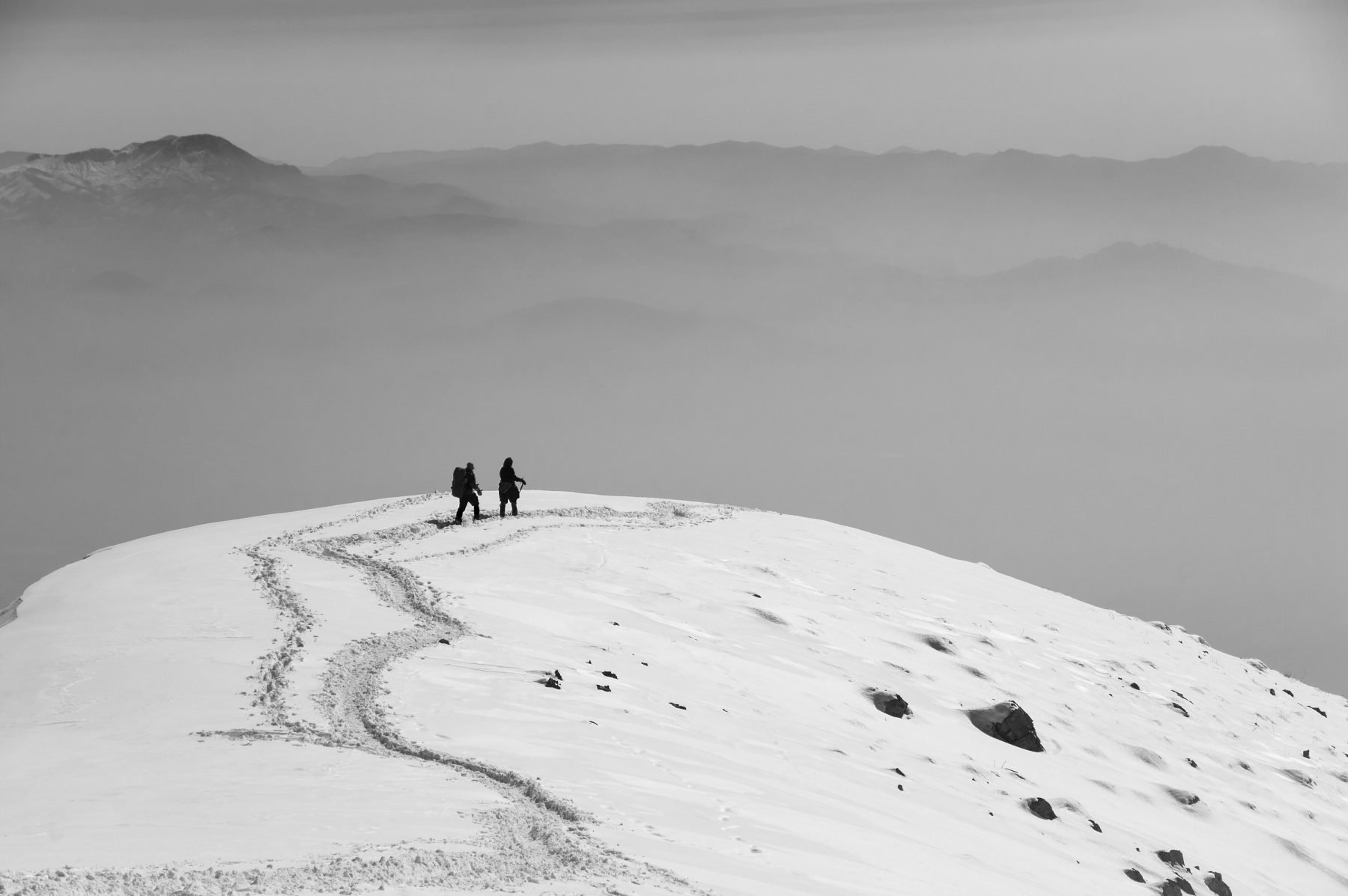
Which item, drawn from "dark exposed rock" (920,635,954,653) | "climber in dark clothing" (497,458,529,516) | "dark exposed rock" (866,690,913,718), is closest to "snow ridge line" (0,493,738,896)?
"dark exposed rock" (866,690,913,718)

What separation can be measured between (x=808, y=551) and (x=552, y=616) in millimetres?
11394

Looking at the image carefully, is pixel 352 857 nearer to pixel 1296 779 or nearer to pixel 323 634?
pixel 323 634

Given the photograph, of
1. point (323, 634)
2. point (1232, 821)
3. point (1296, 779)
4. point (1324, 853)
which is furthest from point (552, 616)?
point (1296, 779)

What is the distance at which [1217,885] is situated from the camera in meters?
16.8

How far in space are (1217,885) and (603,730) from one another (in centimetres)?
869

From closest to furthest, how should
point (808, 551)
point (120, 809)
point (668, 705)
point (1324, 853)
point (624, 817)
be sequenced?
point (120, 809), point (624, 817), point (668, 705), point (1324, 853), point (808, 551)

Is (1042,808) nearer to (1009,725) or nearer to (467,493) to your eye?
(1009,725)

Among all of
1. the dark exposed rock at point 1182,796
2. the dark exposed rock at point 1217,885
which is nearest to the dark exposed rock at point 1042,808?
the dark exposed rock at point 1217,885

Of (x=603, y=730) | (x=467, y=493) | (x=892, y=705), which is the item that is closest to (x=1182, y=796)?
(x=892, y=705)

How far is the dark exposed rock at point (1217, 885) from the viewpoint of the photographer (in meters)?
16.8

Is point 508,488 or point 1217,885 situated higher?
point 508,488

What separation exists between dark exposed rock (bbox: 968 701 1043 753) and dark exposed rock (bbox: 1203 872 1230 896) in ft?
12.5

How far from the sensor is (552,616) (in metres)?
20.2

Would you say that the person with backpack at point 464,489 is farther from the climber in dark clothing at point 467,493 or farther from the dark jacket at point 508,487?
the dark jacket at point 508,487
